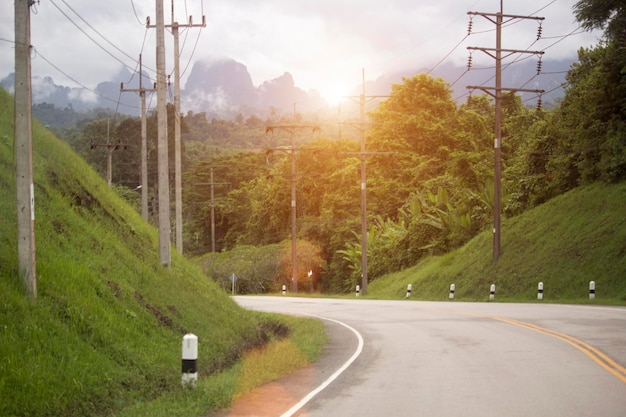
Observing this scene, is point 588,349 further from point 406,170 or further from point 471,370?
point 406,170

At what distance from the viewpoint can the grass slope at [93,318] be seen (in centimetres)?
975

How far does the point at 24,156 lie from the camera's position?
11.4 m

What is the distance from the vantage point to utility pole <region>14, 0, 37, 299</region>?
1127cm

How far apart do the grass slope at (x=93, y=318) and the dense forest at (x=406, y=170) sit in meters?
21.4

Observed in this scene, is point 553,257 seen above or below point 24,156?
below

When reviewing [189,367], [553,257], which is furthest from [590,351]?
[553,257]

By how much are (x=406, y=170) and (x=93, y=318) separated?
177 ft

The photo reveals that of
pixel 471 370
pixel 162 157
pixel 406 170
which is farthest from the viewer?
pixel 406 170

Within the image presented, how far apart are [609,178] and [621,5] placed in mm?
7738

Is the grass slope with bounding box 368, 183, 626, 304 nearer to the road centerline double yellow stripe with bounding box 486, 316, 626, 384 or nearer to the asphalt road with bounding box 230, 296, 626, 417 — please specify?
the asphalt road with bounding box 230, 296, 626, 417

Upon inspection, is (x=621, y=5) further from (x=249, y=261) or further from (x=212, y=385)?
(x=249, y=261)

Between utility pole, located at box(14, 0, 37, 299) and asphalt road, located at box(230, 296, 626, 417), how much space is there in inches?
151

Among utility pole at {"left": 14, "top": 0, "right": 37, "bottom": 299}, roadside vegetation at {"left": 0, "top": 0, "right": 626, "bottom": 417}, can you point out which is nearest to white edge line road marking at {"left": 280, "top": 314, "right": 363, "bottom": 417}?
roadside vegetation at {"left": 0, "top": 0, "right": 626, "bottom": 417}

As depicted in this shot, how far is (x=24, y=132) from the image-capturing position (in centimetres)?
1148
